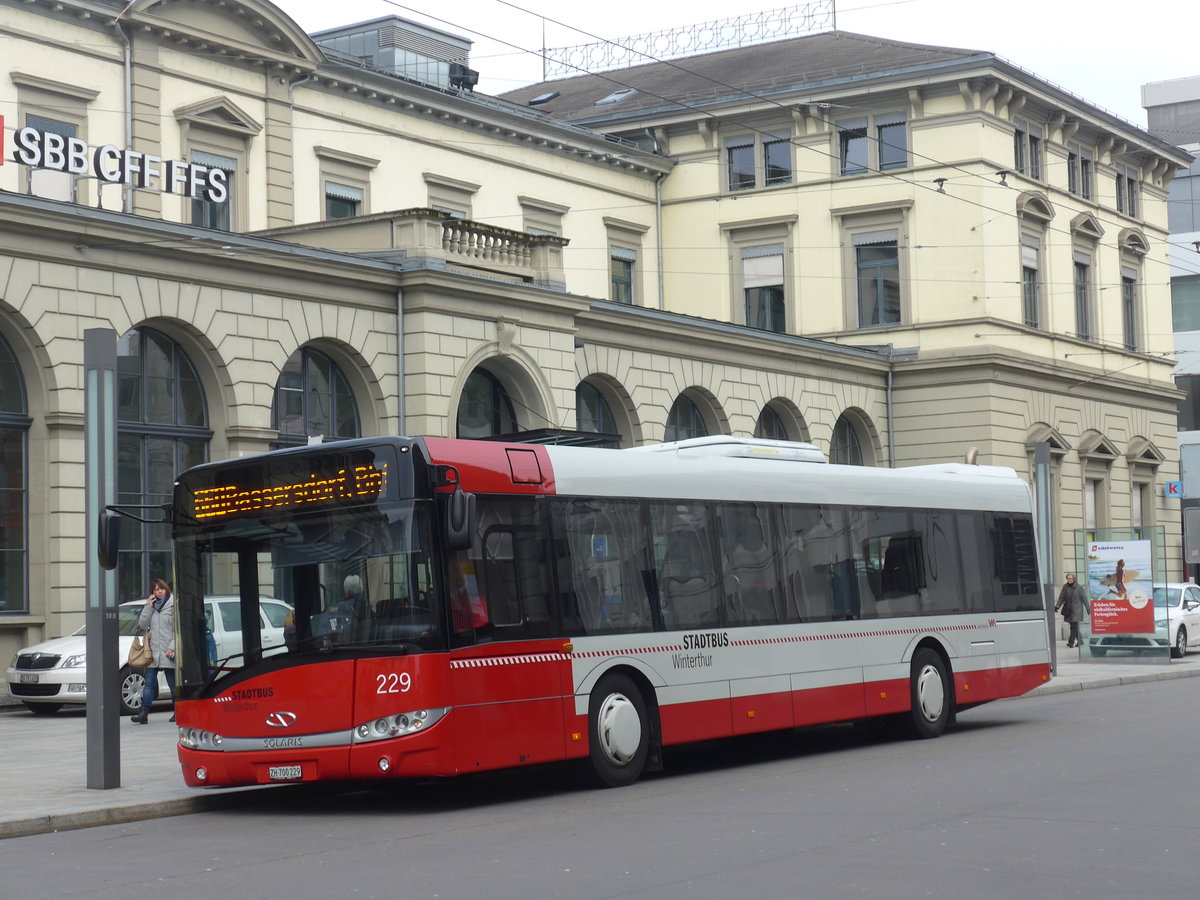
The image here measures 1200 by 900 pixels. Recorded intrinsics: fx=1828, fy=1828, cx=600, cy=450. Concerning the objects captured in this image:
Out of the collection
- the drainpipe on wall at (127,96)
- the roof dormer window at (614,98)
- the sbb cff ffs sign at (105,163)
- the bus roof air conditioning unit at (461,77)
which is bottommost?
the sbb cff ffs sign at (105,163)

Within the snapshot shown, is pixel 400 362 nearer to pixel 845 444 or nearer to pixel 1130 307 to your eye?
pixel 845 444

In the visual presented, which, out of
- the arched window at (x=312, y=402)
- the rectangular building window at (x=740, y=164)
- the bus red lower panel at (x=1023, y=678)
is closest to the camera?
the bus red lower panel at (x=1023, y=678)

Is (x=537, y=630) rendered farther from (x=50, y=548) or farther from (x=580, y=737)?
(x=50, y=548)

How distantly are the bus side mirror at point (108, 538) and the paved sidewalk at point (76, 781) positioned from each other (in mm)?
1851

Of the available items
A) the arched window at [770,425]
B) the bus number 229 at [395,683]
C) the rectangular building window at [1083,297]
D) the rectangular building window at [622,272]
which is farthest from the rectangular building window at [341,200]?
the bus number 229 at [395,683]

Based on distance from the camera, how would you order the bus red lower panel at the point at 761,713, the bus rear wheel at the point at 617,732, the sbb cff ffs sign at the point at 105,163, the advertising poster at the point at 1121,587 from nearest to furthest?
1. the bus rear wheel at the point at 617,732
2. the bus red lower panel at the point at 761,713
3. the sbb cff ffs sign at the point at 105,163
4. the advertising poster at the point at 1121,587

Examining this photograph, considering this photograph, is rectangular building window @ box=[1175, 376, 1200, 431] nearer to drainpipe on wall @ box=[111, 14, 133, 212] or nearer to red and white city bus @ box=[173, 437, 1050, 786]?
drainpipe on wall @ box=[111, 14, 133, 212]

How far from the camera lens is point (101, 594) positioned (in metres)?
14.8

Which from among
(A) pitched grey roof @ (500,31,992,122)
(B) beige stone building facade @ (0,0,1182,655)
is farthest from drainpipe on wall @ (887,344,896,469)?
(A) pitched grey roof @ (500,31,992,122)

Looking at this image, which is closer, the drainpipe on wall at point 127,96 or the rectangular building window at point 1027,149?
Answer: the drainpipe on wall at point 127,96

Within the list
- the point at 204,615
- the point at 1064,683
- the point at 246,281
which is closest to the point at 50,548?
the point at 246,281

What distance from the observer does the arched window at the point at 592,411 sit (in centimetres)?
3534

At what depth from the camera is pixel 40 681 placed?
23.3 meters

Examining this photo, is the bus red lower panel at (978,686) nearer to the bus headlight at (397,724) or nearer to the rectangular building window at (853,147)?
the bus headlight at (397,724)
